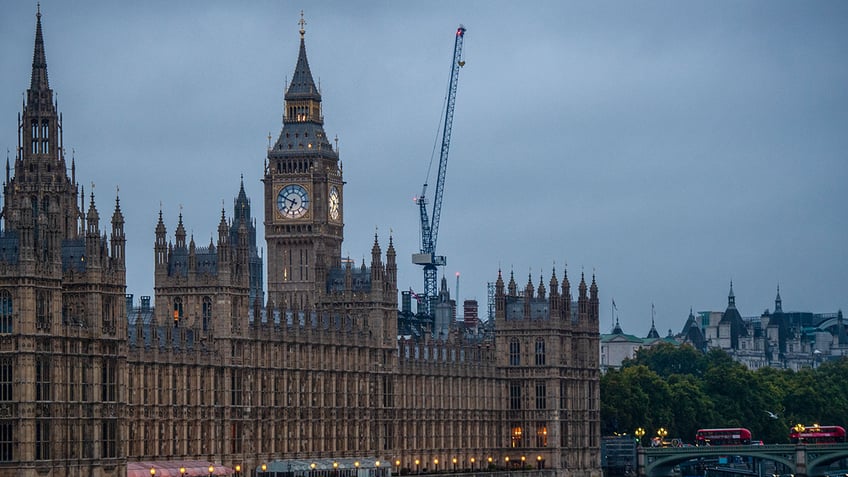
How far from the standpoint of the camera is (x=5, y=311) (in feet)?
463

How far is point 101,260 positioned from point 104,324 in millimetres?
3910

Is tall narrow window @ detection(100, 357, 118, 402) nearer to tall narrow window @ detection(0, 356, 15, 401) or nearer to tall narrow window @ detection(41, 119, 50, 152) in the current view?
tall narrow window @ detection(0, 356, 15, 401)

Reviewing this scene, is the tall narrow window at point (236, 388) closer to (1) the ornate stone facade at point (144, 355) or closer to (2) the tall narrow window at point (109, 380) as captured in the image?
(1) the ornate stone facade at point (144, 355)

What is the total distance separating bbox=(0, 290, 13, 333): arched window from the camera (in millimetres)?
141250

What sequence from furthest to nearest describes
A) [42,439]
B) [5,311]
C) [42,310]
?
[42,310] < [42,439] < [5,311]

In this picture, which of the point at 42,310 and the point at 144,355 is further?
the point at 144,355

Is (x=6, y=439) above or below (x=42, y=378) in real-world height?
below

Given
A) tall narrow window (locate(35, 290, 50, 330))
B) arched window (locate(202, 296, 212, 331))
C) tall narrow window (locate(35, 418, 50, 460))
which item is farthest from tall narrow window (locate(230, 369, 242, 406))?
tall narrow window (locate(35, 290, 50, 330))

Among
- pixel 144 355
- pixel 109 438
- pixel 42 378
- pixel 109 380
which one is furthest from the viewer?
pixel 144 355

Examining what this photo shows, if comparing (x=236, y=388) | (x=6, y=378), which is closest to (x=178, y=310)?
(x=236, y=388)

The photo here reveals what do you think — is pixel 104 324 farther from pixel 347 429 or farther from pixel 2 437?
pixel 347 429

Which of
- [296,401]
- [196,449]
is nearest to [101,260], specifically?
[196,449]

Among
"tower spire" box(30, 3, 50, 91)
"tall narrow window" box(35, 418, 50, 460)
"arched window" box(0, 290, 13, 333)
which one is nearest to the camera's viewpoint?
"arched window" box(0, 290, 13, 333)

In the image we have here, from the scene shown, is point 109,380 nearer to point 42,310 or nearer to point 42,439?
point 42,439
